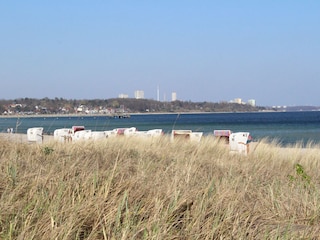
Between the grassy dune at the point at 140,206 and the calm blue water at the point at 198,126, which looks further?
the calm blue water at the point at 198,126

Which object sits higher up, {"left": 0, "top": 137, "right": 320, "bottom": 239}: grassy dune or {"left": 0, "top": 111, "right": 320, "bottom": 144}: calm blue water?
{"left": 0, "top": 137, "right": 320, "bottom": 239}: grassy dune

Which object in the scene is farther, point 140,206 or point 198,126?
point 198,126

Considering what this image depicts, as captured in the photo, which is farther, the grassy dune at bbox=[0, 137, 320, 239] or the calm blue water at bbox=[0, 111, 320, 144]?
the calm blue water at bbox=[0, 111, 320, 144]

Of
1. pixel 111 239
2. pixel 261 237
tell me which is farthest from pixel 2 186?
→ pixel 261 237

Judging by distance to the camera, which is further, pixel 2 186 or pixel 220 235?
pixel 2 186

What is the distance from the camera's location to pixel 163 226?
3885mm

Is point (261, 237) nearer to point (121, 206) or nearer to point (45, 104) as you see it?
point (121, 206)

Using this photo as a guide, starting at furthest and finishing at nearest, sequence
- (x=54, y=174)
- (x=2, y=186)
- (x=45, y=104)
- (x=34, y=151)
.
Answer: (x=45, y=104) < (x=34, y=151) < (x=54, y=174) < (x=2, y=186)

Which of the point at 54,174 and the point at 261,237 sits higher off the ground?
the point at 54,174

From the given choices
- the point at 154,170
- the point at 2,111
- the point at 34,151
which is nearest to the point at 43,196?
A: the point at 154,170

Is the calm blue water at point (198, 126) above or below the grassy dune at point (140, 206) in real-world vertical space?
below

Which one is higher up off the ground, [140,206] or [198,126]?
[140,206]

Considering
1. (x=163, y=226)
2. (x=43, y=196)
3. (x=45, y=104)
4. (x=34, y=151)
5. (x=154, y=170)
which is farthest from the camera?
(x=45, y=104)

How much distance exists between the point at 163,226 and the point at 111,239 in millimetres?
491
